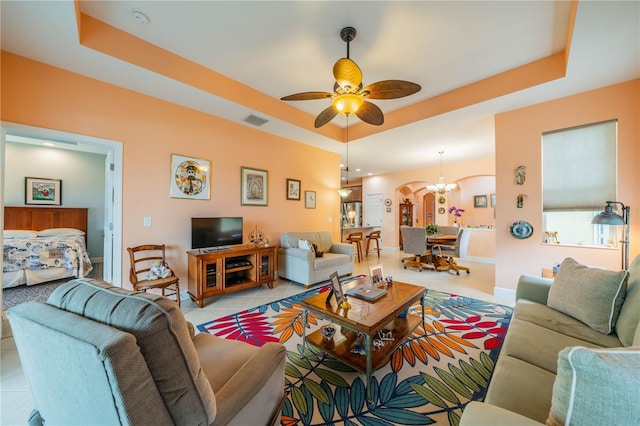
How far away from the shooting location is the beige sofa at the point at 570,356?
585mm

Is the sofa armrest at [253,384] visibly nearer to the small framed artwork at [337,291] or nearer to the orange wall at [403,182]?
the small framed artwork at [337,291]

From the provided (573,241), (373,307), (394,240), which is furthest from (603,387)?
(394,240)

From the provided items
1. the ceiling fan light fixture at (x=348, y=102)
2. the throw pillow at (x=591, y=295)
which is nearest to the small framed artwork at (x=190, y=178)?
the ceiling fan light fixture at (x=348, y=102)

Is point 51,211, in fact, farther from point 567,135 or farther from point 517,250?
point 567,135

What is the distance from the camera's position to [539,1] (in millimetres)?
1911

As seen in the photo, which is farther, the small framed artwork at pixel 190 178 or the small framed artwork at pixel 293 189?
the small framed artwork at pixel 293 189

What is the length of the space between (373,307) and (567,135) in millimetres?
3317

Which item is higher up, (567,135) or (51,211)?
Answer: (567,135)

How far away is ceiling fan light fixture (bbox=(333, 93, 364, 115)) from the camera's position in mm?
2201

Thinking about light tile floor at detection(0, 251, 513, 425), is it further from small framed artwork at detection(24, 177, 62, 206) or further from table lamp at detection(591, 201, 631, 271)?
small framed artwork at detection(24, 177, 62, 206)

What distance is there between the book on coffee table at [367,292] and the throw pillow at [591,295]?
1284 millimetres

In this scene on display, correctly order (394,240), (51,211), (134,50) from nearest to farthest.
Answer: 1. (134,50)
2. (51,211)
3. (394,240)

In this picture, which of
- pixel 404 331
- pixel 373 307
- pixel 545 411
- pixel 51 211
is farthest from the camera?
pixel 51 211

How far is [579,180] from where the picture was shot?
2893 millimetres
